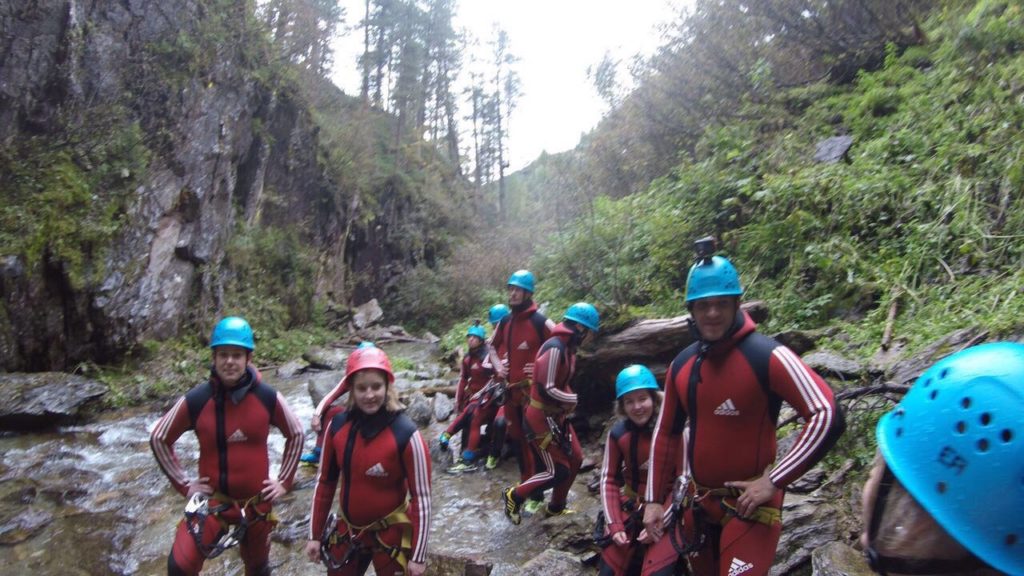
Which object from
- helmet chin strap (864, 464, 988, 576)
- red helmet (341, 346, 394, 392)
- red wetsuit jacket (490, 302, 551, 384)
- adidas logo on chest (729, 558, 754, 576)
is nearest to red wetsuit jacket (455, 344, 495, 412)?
red wetsuit jacket (490, 302, 551, 384)

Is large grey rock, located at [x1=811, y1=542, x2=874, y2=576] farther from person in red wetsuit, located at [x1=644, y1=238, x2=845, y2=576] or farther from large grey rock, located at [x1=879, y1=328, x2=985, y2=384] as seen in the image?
large grey rock, located at [x1=879, y1=328, x2=985, y2=384]

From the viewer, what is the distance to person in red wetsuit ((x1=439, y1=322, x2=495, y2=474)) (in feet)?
27.6

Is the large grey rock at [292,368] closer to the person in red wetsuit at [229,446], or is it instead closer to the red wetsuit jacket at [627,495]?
the person in red wetsuit at [229,446]

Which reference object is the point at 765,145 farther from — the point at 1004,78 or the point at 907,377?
the point at 907,377

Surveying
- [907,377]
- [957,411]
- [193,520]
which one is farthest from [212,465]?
[907,377]

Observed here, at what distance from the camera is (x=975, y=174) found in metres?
7.33

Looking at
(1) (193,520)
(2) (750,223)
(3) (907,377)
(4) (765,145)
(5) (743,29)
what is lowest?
(1) (193,520)

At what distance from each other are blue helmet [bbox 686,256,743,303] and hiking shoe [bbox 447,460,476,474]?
19.5 ft

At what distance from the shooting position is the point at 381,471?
3.65 m

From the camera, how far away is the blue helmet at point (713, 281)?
3098 mm

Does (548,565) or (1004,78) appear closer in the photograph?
(548,565)

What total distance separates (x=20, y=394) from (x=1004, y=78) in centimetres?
1559

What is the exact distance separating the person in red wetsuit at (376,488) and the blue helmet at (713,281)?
6.35 ft

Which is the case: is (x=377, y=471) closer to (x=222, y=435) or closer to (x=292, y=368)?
(x=222, y=435)
